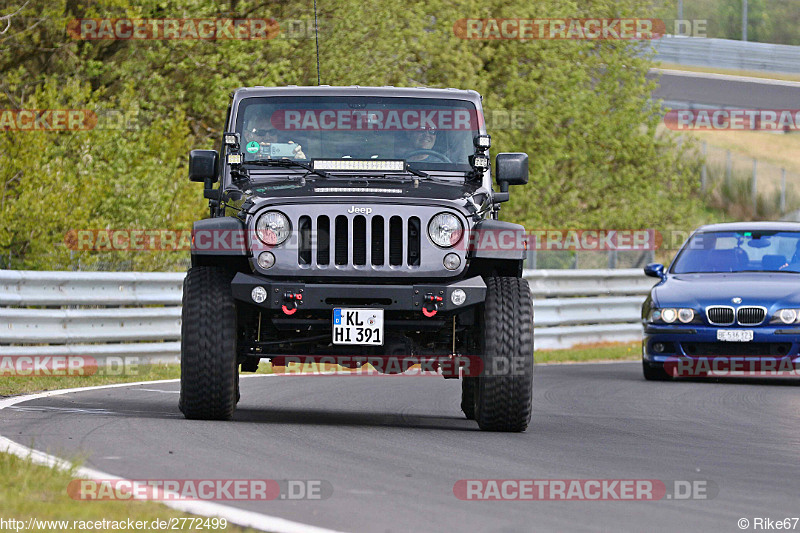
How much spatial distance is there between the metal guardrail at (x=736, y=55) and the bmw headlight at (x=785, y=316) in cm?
4268

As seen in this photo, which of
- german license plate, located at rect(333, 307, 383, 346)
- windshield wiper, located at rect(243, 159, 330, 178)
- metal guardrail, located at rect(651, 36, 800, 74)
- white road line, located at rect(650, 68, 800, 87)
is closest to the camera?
german license plate, located at rect(333, 307, 383, 346)

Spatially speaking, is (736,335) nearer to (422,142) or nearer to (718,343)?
(718,343)

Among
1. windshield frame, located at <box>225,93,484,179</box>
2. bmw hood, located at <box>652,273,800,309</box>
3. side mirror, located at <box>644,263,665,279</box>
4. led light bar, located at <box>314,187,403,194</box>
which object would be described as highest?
→ windshield frame, located at <box>225,93,484,179</box>

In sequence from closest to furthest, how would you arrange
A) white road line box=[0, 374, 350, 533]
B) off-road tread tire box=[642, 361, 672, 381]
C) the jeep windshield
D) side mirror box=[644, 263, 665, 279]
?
white road line box=[0, 374, 350, 533]
the jeep windshield
off-road tread tire box=[642, 361, 672, 381]
side mirror box=[644, 263, 665, 279]

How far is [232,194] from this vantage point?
413 inches

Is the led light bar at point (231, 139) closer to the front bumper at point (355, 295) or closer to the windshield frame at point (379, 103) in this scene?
the windshield frame at point (379, 103)

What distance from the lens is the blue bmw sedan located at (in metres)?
14.8

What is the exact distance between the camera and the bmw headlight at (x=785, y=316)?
14.7 m

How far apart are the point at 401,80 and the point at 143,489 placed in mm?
22324

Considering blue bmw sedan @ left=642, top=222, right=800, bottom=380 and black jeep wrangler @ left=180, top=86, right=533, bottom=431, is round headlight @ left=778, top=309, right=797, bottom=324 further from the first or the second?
black jeep wrangler @ left=180, top=86, right=533, bottom=431

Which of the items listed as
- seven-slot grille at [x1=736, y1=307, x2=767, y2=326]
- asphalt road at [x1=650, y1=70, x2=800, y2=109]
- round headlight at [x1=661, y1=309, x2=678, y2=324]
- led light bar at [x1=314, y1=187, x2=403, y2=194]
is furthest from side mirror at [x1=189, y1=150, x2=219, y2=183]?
asphalt road at [x1=650, y1=70, x2=800, y2=109]

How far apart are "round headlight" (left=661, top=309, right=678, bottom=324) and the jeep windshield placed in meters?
4.86

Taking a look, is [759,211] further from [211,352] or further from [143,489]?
[143,489]

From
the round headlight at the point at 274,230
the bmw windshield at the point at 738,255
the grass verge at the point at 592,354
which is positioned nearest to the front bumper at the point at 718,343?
the bmw windshield at the point at 738,255
